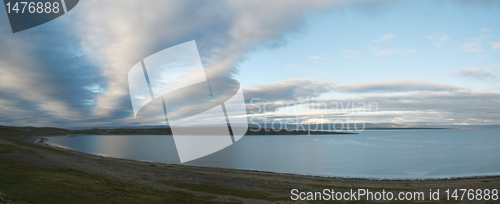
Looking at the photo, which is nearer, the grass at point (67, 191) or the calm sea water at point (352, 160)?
the grass at point (67, 191)

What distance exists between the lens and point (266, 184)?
28.3 meters

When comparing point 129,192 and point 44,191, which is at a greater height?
point 44,191

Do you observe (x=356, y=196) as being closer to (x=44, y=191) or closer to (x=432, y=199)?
(x=432, y=199)

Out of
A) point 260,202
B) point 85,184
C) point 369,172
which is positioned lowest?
point 369,172

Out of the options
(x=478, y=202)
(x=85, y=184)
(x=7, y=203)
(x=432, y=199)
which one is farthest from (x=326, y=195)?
(x=7, y=203)

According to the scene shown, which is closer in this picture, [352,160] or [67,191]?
[67,191]

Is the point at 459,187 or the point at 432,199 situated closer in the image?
the point at 432,199

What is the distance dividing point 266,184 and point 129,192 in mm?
14461

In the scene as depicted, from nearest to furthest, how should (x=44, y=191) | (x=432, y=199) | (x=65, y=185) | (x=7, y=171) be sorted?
1. (x=44, y=191)
2. (x=65, y=185)
3. (x=7, y=171)
4. (x=432, y=199)

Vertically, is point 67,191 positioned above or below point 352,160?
above

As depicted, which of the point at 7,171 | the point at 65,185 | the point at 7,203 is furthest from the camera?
the point at 7,171

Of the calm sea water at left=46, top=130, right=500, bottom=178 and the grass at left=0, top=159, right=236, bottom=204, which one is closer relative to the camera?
the grass at left=0, top=159, right=236, bottom=204

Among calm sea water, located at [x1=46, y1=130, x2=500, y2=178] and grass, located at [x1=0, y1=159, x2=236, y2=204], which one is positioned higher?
grass, located at [x1=0, y1=159, x2=236, y2=204]

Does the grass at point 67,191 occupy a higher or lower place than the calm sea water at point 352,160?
higher
